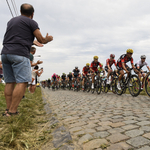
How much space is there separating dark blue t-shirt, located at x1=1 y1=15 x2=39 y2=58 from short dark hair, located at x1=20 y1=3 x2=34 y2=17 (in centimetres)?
17

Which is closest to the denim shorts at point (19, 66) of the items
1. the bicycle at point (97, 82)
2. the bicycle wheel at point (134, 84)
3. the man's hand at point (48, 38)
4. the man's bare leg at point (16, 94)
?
the man's bare leg at point (16, 94)

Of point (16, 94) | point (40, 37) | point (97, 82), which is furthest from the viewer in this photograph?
point (97, 82)

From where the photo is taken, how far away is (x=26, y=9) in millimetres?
2996

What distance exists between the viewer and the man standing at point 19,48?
111 inches

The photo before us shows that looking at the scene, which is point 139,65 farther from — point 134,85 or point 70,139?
point 70,139

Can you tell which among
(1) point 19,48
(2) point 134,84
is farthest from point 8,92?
(2) point 134,84

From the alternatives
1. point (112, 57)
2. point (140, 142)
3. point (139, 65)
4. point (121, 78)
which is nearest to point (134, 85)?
point (121, 78)

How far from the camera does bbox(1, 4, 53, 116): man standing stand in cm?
282

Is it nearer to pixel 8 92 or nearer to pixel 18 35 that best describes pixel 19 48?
pixel 18 35

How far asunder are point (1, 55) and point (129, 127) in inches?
103

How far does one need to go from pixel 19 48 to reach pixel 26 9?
2.71 feet

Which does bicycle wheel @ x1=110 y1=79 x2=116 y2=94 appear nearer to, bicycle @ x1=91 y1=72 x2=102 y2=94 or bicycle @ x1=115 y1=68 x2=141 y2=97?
bicycle @ x1=91 y1=72 x2=102 y2=94

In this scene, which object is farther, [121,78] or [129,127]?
[121,78]

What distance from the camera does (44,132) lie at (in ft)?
7.76
